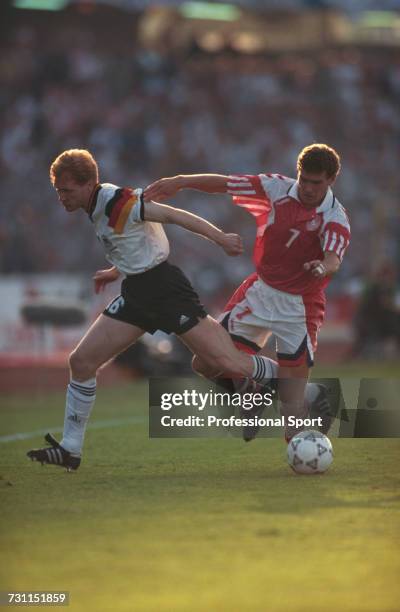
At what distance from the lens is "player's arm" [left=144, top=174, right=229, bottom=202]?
7141 millimetres

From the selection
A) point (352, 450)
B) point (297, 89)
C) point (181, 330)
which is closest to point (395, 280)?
point (297, 89)

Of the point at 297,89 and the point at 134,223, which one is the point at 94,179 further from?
the point at 297,89

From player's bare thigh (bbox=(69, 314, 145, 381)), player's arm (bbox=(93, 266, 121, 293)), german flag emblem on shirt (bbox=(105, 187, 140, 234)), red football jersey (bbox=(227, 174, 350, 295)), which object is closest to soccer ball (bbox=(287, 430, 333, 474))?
red football jersey (bbox=(227, 174, 350, 295))

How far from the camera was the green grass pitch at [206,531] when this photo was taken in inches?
168

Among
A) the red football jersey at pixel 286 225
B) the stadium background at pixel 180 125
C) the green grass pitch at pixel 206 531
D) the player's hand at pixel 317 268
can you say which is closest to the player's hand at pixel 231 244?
the player's hand at pixel 317 268

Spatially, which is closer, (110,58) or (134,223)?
(134,223)

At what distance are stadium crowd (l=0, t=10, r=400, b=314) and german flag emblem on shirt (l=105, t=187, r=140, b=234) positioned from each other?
1161cm

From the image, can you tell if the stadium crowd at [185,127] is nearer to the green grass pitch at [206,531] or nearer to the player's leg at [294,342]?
the player's leg at [294,342]

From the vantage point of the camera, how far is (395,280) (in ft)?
69.2

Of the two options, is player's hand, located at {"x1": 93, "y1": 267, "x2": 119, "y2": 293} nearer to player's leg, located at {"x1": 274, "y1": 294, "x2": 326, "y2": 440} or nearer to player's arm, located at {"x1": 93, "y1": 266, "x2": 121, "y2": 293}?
player's arm, located at {"x1": 93, "y1": 266, "x2": 121, "y2": 293}

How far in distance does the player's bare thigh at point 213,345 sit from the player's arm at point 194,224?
606 millimetres

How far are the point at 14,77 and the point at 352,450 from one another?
1563cm

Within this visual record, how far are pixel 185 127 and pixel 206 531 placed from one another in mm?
17991

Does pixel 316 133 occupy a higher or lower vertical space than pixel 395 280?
higher
